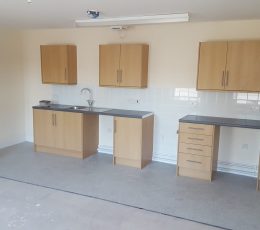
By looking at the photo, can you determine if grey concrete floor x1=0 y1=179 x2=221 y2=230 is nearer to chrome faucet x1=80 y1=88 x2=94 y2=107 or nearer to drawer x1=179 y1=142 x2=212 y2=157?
drawer x1=179 y1=142 x2=212 y2=157

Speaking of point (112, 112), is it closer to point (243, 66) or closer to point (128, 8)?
point (128, 8)

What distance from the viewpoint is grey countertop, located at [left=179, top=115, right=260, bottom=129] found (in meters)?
3.91

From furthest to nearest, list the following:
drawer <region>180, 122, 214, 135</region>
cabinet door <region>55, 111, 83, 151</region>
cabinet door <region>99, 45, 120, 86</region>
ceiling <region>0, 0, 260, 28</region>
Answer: cabinet door <region>55, 111, 83, 151</region> → cabinet door <region>99, 45, 120, 86</region> → drawer <region>180, 122, 214, 135</region> → ceiling <region>0, 0, 260, 28</region>

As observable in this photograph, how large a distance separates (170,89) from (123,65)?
928mm

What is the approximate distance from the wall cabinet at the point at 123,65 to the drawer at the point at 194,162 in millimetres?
1423

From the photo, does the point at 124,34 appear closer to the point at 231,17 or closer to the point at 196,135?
the point at 231,17

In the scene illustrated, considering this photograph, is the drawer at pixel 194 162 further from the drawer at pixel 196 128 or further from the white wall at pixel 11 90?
the white wall at pixel 11 90

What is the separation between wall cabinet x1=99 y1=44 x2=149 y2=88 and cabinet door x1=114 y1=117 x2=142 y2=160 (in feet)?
2.19

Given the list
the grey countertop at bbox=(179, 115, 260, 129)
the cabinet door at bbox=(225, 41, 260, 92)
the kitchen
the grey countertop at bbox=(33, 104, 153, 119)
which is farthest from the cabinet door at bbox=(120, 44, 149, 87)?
the cabinet door at bbox=(225, 41, 260, 92)

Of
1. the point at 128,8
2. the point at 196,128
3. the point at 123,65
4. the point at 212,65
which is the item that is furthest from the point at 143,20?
the point at 196,128

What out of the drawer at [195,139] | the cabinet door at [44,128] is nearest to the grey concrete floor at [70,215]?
the drawer at [195,139]

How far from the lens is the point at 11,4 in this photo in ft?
11.3

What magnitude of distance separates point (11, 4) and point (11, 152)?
10.2 feet

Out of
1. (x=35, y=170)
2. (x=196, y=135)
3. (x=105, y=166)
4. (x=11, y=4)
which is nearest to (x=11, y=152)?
(x=35, y=170)
